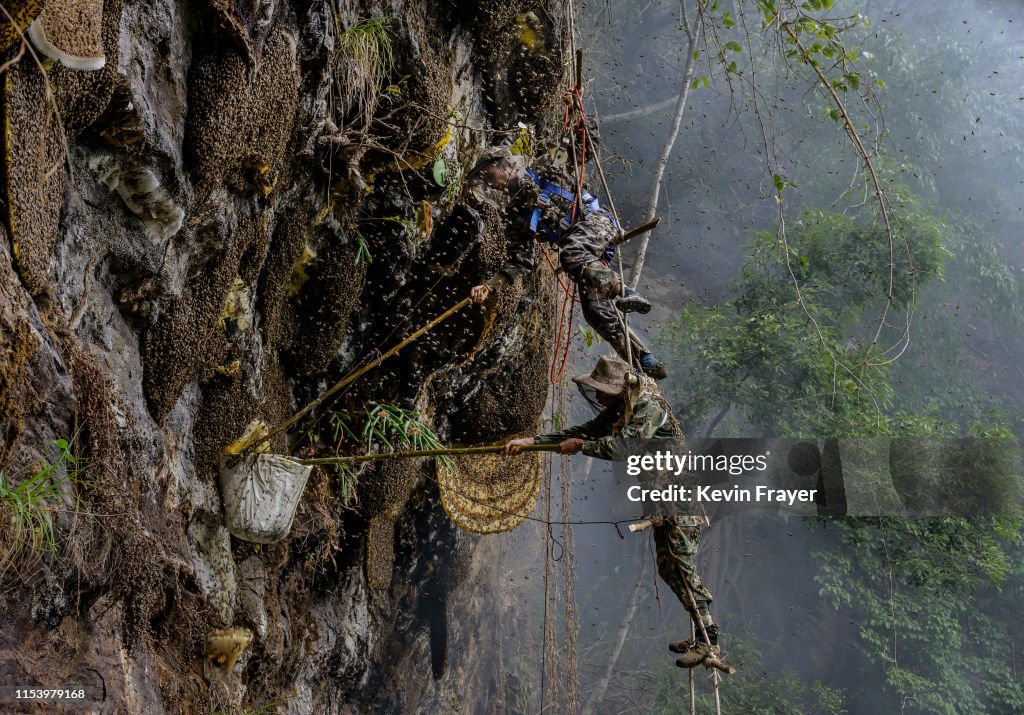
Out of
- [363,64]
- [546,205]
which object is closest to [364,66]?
[363,64]

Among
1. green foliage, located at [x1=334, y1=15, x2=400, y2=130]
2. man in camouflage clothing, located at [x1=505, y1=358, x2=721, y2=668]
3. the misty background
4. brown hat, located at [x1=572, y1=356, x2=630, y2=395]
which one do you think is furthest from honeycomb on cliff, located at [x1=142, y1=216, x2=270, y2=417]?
the misty background

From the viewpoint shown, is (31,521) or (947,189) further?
(947,189)

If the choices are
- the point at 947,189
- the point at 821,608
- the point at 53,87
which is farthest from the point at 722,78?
the point at 53,87

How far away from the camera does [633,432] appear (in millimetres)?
3006

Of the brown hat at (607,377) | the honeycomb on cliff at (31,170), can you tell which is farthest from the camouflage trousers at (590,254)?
the honeycomb on cliff at (31,170)

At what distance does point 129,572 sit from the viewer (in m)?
2.43

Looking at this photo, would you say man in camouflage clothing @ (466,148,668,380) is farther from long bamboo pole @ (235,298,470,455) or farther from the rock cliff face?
long bamboo pole @ (235,298,470,455)

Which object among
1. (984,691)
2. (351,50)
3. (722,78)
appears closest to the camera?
(351,50)

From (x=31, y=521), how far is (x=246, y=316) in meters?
1.75

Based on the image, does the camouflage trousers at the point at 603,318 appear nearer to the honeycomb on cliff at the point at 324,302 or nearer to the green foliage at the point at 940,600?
the honeycomb on cliff at the point at 324,302

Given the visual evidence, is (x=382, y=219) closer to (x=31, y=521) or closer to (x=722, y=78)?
(x=31, y=521)

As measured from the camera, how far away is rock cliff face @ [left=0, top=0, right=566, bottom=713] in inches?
82.7

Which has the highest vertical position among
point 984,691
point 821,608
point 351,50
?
point 351,50

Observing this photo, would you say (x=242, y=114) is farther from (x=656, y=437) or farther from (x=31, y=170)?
(x=656, y=437)
